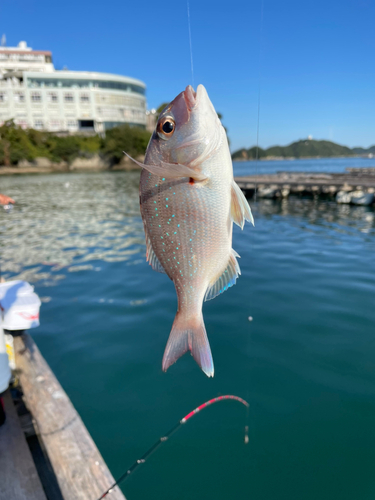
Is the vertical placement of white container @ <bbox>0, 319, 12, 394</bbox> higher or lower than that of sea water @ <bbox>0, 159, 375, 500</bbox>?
higher

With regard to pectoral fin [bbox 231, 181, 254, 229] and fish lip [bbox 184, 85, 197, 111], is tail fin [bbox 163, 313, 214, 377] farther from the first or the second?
fish lip [bbox 184, 85, 197, 111]

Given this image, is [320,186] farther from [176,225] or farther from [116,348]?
[176,225]

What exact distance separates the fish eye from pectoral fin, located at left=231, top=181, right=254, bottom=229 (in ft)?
1.34

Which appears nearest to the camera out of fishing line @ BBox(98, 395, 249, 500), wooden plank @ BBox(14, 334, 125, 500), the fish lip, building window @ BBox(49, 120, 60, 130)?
the fish lip

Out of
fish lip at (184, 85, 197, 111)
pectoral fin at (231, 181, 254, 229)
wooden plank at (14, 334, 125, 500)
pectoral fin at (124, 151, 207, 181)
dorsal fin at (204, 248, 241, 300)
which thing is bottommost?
wooden plank at (14, 334, 125, 500)

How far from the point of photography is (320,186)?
23594mm

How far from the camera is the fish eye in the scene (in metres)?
1.59

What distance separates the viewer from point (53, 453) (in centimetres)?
278

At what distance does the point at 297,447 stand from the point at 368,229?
12.0 metres

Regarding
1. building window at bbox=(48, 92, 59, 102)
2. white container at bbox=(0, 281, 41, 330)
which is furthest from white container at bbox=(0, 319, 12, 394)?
building window at bbox=(48, 92, 59, 102)

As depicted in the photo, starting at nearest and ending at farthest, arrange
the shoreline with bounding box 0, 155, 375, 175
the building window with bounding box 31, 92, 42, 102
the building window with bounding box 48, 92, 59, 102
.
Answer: the shoreline with bounding box 0, 155, 375, 175
the building window with bounding box 31, 92, 42, 102
the building window with bounding box 48, 92, 59, 102

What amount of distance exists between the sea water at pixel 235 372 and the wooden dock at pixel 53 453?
0.78 meters

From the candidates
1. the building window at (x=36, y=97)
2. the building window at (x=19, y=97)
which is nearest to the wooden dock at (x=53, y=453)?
the building window at (x=36, y=97)

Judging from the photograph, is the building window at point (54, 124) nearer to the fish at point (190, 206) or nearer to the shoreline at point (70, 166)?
the shoreline at point (70, 166)
